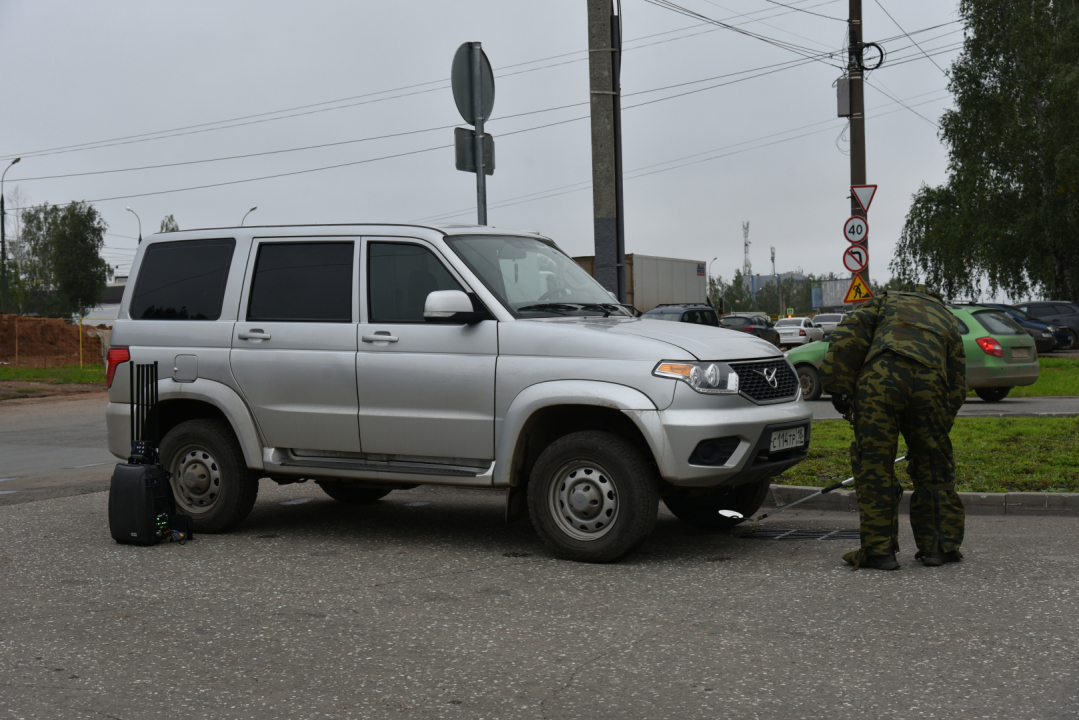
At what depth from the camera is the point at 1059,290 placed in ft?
136

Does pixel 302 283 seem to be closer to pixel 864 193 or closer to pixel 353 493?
pixel 353 493

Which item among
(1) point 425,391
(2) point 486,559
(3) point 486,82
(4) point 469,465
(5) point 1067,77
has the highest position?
(5) point 1067,77

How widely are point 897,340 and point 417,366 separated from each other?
274cm

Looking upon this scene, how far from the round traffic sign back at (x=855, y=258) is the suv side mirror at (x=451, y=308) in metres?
12.0

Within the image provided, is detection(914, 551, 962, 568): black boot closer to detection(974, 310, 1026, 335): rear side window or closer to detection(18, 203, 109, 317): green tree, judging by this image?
detection(974, 310, 1026, 335): rear side window

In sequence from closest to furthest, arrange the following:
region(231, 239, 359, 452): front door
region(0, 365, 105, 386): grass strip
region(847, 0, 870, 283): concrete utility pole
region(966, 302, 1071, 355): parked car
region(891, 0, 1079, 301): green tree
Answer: region(231, 239, 359, 452): front door
region(847, 0, 870, 283): concrete utility pole
region(0, 365, 105, 386): grass strip
region(966, 302, 1071, 355): parked car
region(891, 0, 1079, 301): green tree

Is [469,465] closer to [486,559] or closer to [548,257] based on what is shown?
[486,559]

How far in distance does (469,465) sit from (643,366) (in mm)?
1254

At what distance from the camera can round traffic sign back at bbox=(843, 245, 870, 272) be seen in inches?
676

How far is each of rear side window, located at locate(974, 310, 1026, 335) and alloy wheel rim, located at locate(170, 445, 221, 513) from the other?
11.9 metres

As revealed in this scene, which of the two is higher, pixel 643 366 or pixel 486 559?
pixel 643 366

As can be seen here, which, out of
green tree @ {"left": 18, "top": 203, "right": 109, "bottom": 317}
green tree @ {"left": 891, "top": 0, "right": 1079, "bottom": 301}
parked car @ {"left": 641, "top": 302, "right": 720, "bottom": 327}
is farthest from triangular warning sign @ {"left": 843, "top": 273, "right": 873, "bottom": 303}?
green tree @ {"left": 18, "top": 203, "right": 109, "bottom": 317}

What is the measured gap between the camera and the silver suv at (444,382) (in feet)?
19.7

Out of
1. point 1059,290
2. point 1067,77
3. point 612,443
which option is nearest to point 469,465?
point 612,443
